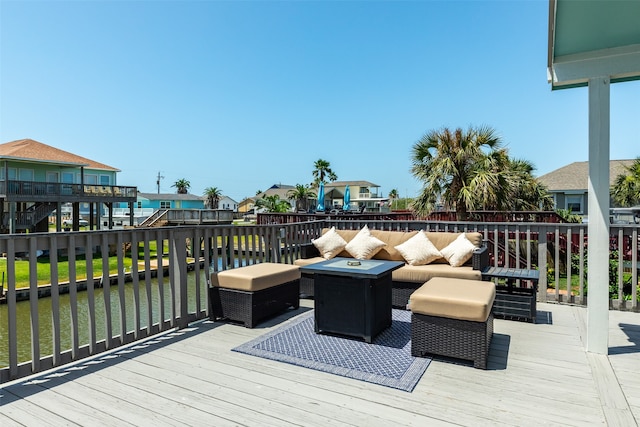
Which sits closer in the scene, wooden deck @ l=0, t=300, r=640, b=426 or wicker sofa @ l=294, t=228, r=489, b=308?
wooden deck @ l=0, t=300, r=640, b=426

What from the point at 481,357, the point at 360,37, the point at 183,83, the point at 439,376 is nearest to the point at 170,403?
the point at 439,376

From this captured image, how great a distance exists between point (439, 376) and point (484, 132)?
9.05 metres

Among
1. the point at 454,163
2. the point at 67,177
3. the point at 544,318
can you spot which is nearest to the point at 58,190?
the point at 67,177

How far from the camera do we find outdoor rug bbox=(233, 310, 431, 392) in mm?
2416

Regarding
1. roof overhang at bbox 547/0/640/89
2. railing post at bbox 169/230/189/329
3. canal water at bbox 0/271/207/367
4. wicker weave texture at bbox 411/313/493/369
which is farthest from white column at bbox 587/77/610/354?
canal water at bbox 0/271/207/367

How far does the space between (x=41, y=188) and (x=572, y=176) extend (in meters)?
30.2

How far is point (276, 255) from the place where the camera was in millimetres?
5031

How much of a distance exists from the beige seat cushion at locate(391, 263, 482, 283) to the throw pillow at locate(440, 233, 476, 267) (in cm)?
8

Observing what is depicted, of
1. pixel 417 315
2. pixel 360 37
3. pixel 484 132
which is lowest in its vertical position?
pixel 417 315

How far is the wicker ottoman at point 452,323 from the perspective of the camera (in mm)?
2502

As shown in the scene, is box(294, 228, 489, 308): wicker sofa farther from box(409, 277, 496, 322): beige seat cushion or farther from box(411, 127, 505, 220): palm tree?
box(411, 127, 505, 220): palm tree

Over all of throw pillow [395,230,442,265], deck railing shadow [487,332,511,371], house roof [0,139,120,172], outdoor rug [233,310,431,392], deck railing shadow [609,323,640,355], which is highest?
house roof [0,139,120,172]

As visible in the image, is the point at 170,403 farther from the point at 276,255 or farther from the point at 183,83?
the point at 183,83

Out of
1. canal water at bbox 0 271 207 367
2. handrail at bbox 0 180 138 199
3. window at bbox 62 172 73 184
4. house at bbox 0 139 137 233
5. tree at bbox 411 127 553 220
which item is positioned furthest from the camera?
window at bbox 62 172 73 184
